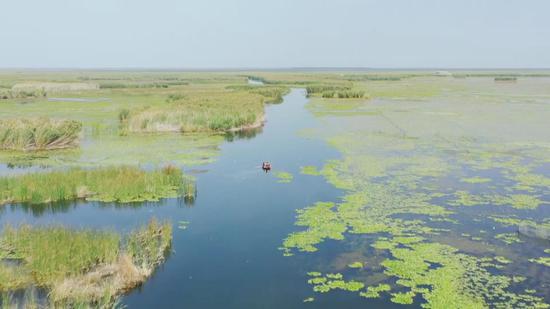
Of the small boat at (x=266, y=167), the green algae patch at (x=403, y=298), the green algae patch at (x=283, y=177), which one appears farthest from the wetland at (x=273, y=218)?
the small boat at (x=266, y=167)

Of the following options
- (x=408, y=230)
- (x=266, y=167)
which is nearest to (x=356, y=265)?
(x=408, y=230)

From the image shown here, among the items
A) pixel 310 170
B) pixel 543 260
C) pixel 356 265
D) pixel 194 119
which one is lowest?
pixel 356 265

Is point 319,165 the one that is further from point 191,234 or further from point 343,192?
point 191,234

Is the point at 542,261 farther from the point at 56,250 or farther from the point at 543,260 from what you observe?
the point at 56,250

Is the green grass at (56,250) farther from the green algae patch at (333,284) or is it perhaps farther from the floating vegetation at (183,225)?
the green algae patch at (333,284)

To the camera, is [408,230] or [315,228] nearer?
[408,230]

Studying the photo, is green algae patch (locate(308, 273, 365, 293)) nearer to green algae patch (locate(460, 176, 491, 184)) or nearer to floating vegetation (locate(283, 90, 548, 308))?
floating vegetation (locate(283, 90, 548, 308))
